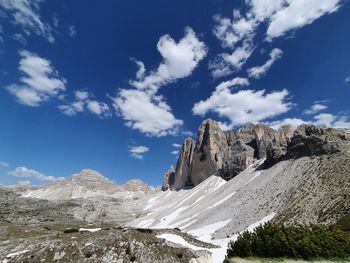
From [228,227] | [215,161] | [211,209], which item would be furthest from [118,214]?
[228,227]

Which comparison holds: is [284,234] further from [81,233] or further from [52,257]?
[81,233]

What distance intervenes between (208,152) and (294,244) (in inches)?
6172

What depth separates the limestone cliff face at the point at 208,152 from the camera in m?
173

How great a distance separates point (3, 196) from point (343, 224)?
169 meters

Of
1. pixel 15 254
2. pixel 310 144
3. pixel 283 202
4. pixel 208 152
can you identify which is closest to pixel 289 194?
pixel 283 202

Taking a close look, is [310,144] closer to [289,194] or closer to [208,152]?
[289,194]

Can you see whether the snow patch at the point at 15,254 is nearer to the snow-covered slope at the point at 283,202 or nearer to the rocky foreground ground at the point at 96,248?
the rocky foreground ground at the point at 96,248

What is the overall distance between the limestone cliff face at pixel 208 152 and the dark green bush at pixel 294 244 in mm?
147873

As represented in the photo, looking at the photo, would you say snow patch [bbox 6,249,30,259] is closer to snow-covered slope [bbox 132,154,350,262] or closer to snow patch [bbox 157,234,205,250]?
snow patch [bbox 157,234,205,250]

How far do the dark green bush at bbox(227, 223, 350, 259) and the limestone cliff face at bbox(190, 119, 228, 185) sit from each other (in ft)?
485

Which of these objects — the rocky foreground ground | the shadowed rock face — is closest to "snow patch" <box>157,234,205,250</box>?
the rocky foreground ground

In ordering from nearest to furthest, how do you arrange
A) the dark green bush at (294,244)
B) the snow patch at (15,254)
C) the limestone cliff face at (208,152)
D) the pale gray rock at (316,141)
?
the dark green bush at (294,244) < the snow patch at (15,254) < the pale gray rock at (316,141) < the limestone cliff face at (208,152)

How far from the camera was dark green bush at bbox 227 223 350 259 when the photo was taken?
2012cm

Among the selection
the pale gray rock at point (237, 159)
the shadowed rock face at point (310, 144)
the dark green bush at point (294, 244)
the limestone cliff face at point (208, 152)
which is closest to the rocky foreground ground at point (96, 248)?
the dark green bush at point (294, 244)
